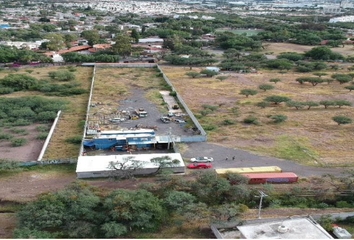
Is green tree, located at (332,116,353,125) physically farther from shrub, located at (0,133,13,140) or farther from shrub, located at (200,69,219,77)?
shrub, located at (0,133,13,140)

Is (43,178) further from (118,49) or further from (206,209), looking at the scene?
(118,49)

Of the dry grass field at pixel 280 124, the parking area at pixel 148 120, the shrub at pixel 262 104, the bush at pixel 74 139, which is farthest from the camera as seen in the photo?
the shrub at pixel 262 104

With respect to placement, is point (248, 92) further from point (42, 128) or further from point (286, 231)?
point (286, 231)

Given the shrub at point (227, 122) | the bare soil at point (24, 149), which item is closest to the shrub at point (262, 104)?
the shrub at point (227, 122)

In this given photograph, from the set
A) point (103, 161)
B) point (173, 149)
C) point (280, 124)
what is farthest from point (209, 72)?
point (103, 161)

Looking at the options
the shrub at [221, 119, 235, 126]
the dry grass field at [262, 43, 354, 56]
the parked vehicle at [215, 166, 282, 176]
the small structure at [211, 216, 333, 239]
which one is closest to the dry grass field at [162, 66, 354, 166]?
the shrub at [221, 119, 235, 126]

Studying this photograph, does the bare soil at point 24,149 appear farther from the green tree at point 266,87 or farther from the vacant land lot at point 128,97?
the green tree at point 266,87
